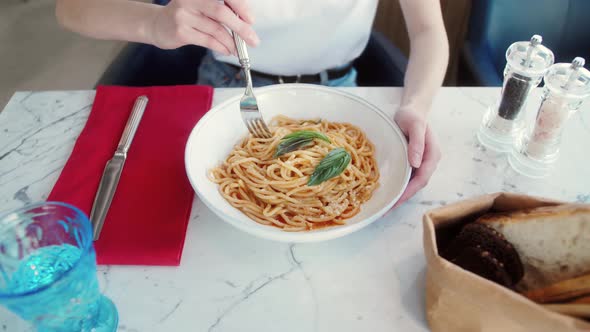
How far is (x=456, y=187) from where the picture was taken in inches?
44.0

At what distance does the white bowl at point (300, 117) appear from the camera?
895 mm

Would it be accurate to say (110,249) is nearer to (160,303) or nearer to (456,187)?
(160,303)

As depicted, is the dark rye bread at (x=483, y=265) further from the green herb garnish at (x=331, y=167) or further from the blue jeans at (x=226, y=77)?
the blue jeans at (x=226, y=77)

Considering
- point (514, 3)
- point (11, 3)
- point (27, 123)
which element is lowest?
point (11, 3)

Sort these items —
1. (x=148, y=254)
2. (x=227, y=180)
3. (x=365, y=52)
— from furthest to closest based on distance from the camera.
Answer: (x=365, y=52) < (x=227, y=180) < (x=148, y=254)

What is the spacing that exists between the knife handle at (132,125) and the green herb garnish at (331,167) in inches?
20.0

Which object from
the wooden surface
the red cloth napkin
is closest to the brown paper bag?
the red cloth napkin

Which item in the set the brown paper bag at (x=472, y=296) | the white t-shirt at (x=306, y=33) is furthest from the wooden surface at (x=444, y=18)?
the brown paper bag at (x=472, y=296)

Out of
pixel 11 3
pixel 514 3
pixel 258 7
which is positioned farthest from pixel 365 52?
pixel 11 3

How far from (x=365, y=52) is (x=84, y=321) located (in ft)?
4.60

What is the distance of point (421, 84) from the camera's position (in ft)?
4.25

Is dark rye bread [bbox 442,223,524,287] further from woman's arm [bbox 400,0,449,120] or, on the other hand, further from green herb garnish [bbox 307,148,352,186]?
woman's arm [bbox 400,0,449,120]

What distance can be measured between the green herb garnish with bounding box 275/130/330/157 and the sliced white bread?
48cm

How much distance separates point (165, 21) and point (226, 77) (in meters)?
0.54
